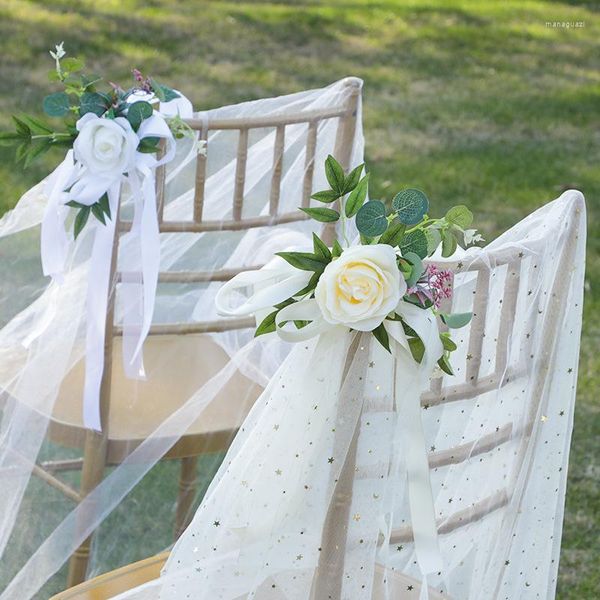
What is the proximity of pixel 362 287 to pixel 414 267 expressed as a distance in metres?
0.07

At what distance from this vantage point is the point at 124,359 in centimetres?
225

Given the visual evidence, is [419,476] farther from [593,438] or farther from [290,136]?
[593,438]

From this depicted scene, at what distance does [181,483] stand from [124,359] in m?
0.50

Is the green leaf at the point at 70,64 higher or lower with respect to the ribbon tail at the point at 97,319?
higher

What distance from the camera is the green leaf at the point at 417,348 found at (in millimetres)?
1400

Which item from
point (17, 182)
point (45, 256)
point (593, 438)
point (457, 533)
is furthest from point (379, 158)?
point (457, 533)

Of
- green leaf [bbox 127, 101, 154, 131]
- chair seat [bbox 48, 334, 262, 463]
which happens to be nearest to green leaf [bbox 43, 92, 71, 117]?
green leaf [bbox 127, 101, 154, 131]

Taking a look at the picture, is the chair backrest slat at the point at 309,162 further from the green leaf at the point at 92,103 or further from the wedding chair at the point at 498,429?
the wedding chair at the point at 498,429

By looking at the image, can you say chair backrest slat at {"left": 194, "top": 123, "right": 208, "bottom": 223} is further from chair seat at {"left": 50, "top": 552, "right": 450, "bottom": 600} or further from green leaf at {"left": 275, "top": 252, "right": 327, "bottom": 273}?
green leaf at {"left": 275, "top": 252, "right": 327, "bottom": 273}

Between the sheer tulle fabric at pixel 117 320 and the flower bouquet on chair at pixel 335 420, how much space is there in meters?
0.75

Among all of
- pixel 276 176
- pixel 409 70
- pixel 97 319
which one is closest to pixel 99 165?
pixel 97 319

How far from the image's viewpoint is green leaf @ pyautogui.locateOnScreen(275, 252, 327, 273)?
4.54ft

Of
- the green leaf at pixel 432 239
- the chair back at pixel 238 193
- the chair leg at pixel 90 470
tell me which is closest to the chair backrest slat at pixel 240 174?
the chair back at pixel 238 193

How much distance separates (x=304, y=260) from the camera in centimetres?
139
